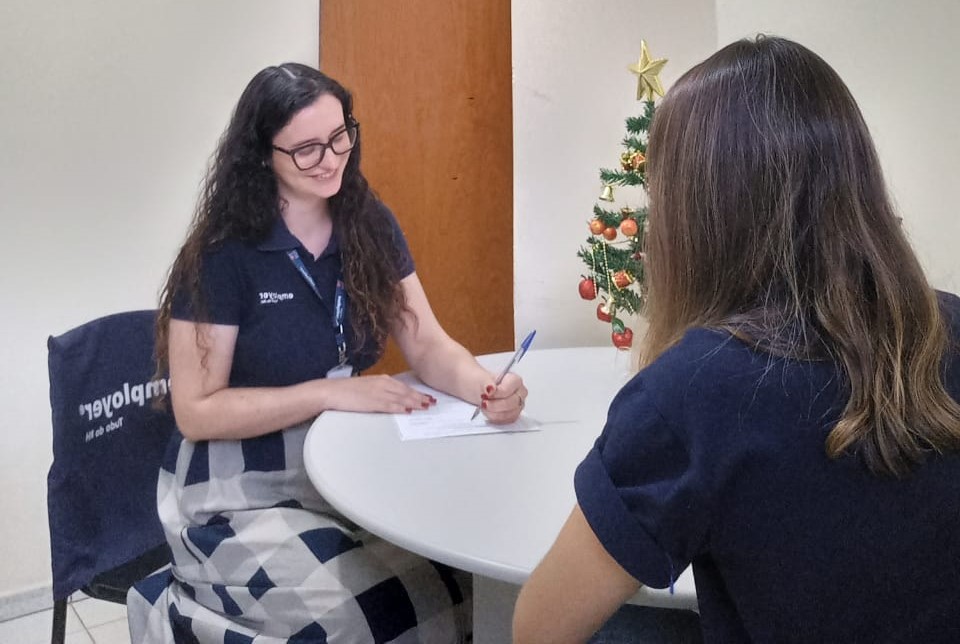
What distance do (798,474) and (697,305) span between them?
201mm

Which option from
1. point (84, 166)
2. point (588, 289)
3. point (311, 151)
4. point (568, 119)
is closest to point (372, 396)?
point (311, 151)

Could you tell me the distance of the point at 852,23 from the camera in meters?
2.08

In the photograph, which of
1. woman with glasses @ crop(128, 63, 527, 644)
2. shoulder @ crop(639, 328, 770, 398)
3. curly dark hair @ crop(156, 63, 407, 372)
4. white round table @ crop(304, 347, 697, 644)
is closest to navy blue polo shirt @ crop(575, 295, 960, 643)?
shoulder @ crop(639, 328, 770, 398)

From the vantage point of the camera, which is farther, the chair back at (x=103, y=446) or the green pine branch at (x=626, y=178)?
the green pine branch at (x=626, y=178)

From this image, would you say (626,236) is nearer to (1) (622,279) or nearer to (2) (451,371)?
(1) (622,279)

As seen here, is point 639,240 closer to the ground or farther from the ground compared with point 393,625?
farther from the ground

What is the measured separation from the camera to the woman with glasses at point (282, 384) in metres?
1.28

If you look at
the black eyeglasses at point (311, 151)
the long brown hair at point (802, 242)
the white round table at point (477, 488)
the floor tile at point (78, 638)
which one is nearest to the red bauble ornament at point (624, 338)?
the white round table at point (477, 488)

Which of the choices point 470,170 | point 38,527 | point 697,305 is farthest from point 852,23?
point 38,527

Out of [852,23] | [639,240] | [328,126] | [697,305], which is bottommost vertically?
[697,305]

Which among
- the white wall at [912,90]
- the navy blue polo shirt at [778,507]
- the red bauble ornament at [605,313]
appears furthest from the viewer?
the red bauble ornament at [605,313]

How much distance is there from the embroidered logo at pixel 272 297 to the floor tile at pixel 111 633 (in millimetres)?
1277

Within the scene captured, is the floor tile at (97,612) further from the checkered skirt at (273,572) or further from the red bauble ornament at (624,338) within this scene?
the red bauble ornament at (624,338)

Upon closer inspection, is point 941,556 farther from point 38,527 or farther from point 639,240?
point 38,527
